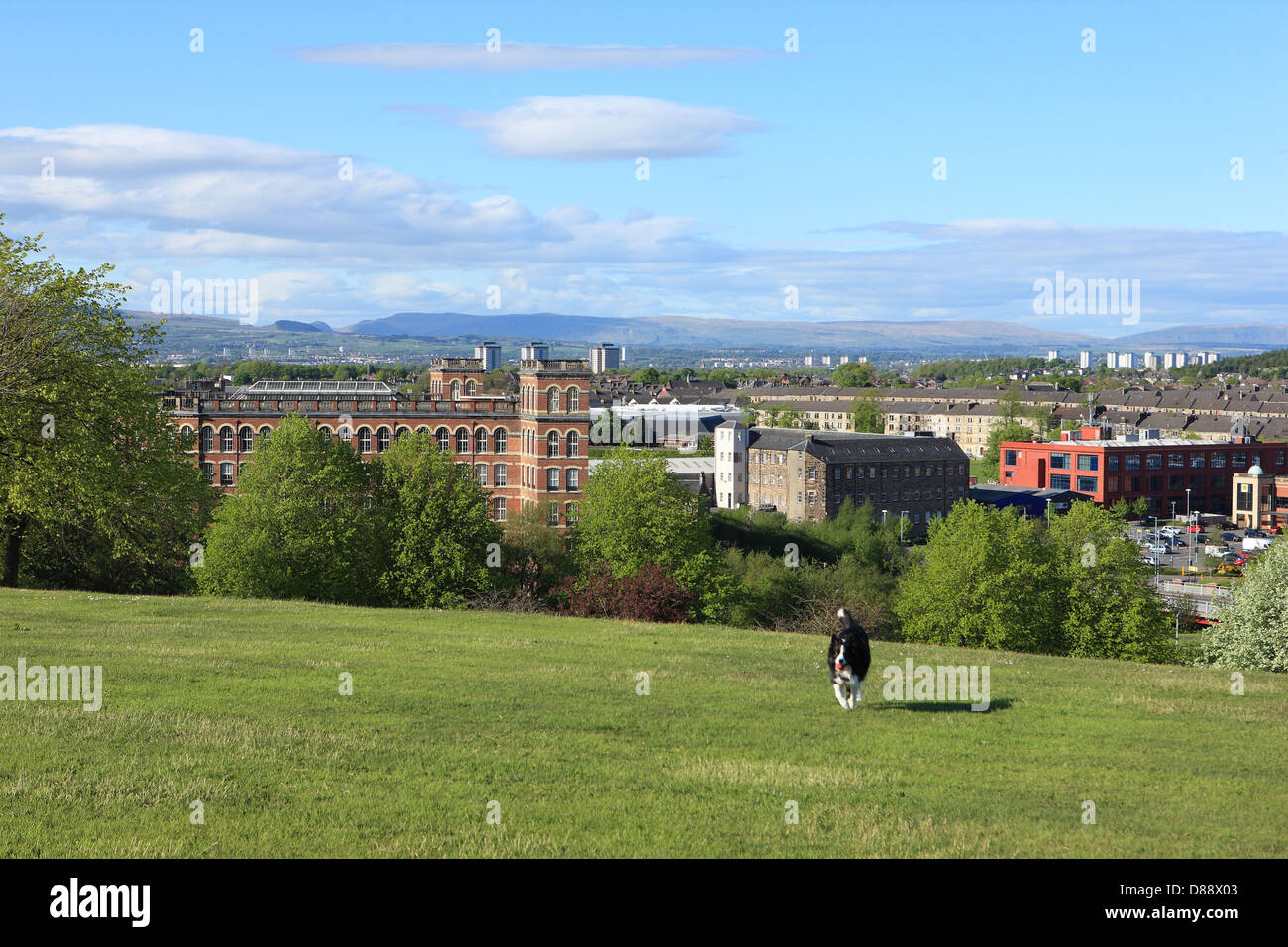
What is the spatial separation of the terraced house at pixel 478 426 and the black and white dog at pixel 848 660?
76.4m

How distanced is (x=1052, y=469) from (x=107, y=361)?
12696 centimetres

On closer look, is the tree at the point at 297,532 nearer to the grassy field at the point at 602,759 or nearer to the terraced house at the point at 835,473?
the grassy field at the point at 602,759

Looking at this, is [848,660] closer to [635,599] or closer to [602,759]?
[602,759]

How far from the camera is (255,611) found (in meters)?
37.2

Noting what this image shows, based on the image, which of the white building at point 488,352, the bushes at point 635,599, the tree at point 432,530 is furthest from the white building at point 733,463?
the bushes at point 635,599

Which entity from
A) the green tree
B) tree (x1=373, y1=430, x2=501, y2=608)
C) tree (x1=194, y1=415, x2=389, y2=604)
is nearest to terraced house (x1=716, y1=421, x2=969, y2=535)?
the green tree

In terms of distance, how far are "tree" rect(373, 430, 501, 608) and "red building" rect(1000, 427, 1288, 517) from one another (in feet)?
343

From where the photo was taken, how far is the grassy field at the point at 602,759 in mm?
14789

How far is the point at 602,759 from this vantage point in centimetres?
1847

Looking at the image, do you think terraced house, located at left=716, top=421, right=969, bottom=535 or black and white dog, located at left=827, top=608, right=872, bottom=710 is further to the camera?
terraced house, located at left=716, top=421, right=969, bottom=535

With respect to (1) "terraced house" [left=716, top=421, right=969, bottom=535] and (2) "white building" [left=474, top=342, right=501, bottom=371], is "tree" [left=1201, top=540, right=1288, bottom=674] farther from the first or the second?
(2) "white building" [left=474, top=342, right=501, bottom=371]

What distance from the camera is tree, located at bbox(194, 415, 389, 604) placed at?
178ft

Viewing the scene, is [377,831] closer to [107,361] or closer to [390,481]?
[107,361]
